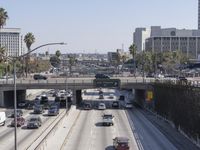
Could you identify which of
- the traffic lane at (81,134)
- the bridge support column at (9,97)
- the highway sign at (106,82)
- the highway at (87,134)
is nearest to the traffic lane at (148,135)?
the highway at (87,134)

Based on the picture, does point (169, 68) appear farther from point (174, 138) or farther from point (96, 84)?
point (174, 138)

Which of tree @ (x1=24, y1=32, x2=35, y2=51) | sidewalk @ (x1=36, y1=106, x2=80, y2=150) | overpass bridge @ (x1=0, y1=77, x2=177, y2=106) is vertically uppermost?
tree @ (x1=24, y1=32, x2=35, y2=51)

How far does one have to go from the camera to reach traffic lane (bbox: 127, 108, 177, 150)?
169 feet

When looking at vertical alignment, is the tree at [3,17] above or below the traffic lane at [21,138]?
above

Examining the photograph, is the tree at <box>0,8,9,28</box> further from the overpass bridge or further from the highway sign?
the highway sign

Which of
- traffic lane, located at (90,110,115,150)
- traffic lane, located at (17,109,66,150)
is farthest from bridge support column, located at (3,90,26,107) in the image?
traffic lane, located at (17,109,66,150)

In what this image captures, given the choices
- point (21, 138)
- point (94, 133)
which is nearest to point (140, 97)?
point (94, 133)

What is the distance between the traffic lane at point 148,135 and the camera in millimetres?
51531

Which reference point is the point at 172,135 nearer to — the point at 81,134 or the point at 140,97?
the point at 81,134

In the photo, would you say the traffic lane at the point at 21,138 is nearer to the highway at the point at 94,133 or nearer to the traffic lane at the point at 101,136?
the highway at the point at 94,133

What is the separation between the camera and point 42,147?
153ft

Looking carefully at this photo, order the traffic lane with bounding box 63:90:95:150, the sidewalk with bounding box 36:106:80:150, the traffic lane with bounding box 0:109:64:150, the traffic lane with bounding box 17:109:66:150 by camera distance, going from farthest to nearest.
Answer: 1. the traffic lane with bounding box 17:109:66:150
2. the traffic lane with bounding box 0:109:64:150
3. the traffic lane with bounding box 63:90:95:150
4. the sidewalk with bounding box 36:106:80:150

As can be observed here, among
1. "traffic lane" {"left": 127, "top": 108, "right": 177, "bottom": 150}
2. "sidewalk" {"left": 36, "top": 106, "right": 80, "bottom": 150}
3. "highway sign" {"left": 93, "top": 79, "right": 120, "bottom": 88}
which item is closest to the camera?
"sidewalk" {"left": 36, "top": 106, "right": 80, "bottom": 150}


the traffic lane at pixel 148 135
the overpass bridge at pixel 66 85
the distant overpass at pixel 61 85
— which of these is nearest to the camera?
the traffic lane at pixel 148 135
